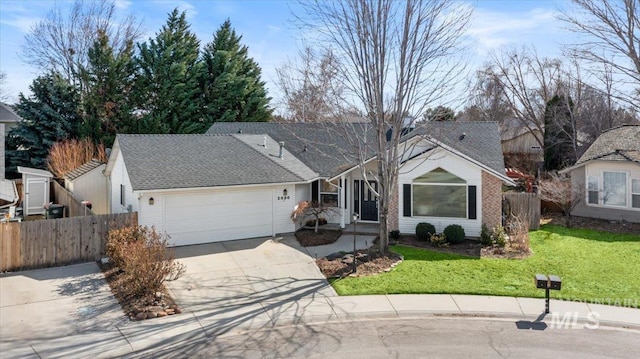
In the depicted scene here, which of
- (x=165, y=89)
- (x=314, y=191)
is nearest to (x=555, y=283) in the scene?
(x=314, y=191)

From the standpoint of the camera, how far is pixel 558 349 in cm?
806

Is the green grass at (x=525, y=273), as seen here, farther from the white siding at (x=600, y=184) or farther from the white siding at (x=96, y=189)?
the white siding at (x=96, y=189)

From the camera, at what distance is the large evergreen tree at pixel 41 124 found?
29609 millimetres

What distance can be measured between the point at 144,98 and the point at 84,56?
584cm

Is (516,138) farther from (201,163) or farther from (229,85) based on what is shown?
(201,163)

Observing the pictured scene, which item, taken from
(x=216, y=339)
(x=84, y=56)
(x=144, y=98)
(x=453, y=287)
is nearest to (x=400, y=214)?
(x=453, y=287)

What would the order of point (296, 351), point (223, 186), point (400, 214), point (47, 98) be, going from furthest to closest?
point (47, 98), point (400, 214), point (223, 186), point (296, 351)

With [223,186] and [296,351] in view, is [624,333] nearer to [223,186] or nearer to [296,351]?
[296,351]

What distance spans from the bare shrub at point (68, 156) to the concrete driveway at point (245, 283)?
553 inches

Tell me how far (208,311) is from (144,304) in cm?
147

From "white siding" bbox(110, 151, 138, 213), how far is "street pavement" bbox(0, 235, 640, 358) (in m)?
3.38

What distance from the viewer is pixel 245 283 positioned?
39.1ft

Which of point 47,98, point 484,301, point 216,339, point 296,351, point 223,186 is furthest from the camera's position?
point 47,98

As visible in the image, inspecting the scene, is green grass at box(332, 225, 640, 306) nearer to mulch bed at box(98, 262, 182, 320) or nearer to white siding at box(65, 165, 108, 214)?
mulch bed at box(98, 262, 182, 320)
